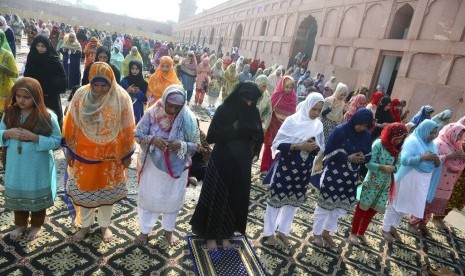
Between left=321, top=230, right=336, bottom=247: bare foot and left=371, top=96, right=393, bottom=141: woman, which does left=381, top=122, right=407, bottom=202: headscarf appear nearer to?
left=321, top=230, right=336, bottom=247: bare foot

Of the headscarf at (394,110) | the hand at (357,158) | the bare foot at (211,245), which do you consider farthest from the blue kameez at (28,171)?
the headscarf at (394,110)

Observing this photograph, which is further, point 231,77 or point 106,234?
point 231,77

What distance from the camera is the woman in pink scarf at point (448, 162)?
4176 millimetres

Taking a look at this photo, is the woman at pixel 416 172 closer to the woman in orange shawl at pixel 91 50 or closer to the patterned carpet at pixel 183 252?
the patterned carpet at pixel 183 252

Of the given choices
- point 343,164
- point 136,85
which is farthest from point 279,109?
point 136,85

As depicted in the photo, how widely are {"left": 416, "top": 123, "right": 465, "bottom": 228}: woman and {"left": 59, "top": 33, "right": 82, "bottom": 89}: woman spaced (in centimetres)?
788

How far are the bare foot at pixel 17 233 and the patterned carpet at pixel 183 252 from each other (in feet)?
0.15

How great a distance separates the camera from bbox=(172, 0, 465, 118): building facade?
816cm

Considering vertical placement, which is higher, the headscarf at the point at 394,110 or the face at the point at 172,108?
the headscarf at the point at 394,110

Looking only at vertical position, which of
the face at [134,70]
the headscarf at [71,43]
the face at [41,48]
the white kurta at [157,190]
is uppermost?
the headscarf at [71,43]

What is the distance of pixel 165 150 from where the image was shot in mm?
2740

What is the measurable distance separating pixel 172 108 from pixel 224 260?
1.56 meters

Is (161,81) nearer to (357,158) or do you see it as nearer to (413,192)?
(357,158)

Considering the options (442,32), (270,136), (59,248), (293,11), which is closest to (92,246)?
(59,248)
